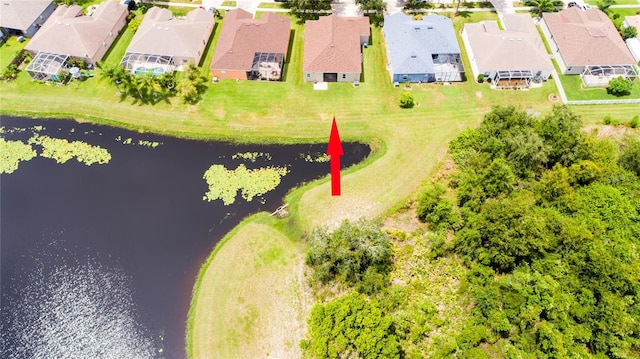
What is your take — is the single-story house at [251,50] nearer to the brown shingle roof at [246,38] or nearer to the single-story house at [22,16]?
the brown shingle roof at [246,38]

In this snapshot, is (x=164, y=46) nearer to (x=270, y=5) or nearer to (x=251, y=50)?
(x=251, y=50)

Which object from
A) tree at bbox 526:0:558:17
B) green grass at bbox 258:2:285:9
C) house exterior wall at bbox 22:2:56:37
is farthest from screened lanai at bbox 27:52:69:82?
tree at bbox 526:0:558:17

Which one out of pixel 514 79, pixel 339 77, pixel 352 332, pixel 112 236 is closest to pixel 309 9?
pixel 339 77

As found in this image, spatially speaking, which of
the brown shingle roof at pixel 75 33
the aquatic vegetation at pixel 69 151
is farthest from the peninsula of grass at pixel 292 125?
the aquatic vegetation at pixel 69 151

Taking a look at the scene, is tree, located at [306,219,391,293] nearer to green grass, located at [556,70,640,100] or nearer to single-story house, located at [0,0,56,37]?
green grass, located at [556,70,640,100]

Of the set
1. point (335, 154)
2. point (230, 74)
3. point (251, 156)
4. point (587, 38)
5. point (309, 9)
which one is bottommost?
point (251, 156)
